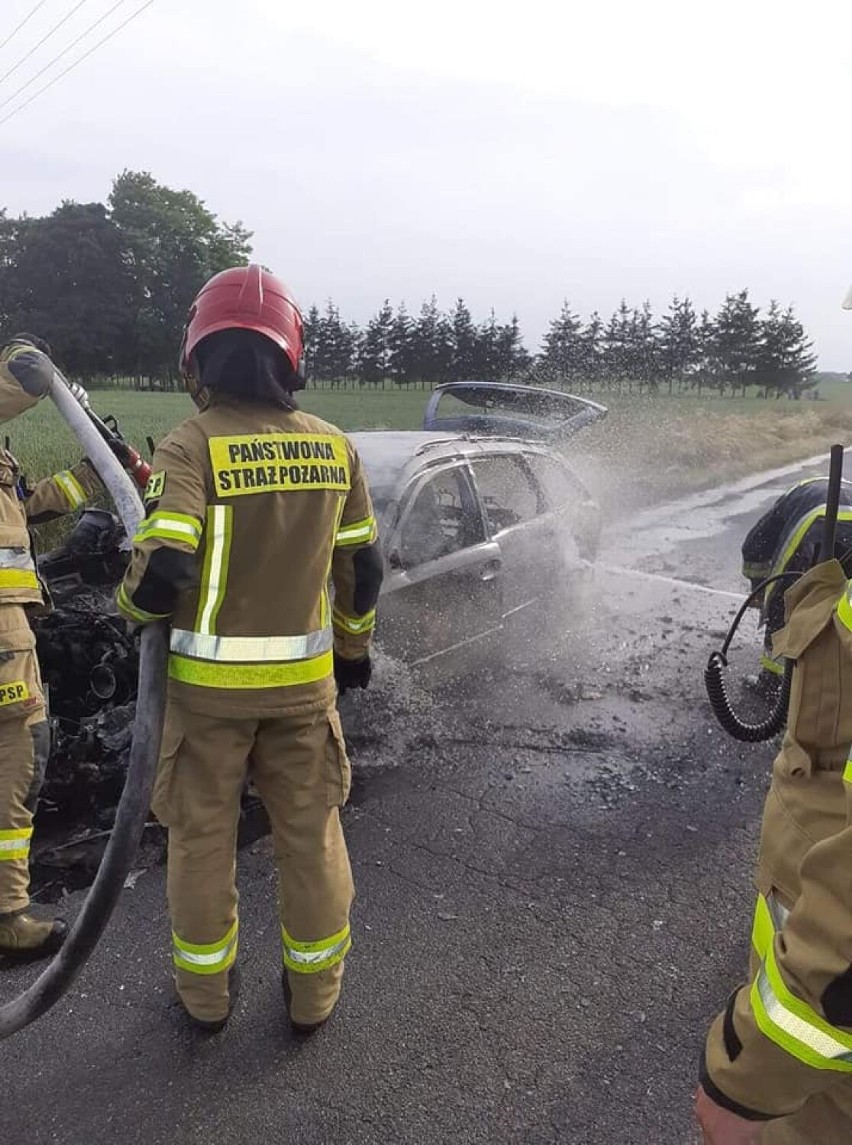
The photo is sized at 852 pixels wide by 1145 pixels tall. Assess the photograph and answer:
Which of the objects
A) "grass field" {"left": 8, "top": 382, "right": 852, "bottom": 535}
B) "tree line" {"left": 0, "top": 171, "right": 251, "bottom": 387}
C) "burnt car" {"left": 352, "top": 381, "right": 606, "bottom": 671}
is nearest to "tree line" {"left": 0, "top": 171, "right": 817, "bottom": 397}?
"tree line" {"left": 0, "top": 171, "right": 251, "bottom": 387}

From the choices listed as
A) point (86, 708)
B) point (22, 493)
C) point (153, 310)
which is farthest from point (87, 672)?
point (153, 310)

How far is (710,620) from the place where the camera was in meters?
6.85

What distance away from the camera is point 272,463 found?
2.32 m

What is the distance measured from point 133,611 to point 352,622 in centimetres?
84

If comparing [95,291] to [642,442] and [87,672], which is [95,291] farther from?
[87,672]

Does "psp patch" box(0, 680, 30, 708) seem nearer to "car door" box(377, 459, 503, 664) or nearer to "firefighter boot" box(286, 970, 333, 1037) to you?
"firefighter boot" box(286, 970, 333, 1037)

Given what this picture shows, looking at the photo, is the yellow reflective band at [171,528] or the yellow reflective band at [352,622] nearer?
the yellow reflective band at [171,528]

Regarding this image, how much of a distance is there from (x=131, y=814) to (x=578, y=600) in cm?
455

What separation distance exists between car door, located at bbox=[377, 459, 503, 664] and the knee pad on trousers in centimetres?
174

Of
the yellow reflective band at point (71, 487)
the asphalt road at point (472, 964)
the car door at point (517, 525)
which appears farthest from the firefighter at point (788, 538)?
the yellow reflective band at point (71, 487)

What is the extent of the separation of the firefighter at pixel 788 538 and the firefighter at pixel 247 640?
6.76 ft

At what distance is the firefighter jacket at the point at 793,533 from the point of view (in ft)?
12.5

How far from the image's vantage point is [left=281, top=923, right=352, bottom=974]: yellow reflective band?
2477 millimetres

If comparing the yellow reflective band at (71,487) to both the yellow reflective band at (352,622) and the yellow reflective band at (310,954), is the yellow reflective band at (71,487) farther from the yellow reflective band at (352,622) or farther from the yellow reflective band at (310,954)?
the yellow reflective band at (310,954)
